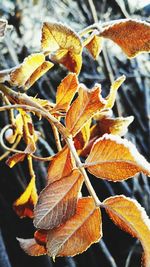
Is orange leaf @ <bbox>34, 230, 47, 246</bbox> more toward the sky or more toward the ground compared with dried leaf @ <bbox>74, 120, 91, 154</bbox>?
more toward the ground

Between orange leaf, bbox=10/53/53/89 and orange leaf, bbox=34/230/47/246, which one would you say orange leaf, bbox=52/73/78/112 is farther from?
orange leaf, bbox=34/230/47/246

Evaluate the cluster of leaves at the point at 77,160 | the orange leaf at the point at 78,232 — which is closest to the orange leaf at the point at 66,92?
the cluster of leaves at the point at 77,160

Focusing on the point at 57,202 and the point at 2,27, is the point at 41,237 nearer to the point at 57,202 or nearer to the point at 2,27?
the point at 57,202

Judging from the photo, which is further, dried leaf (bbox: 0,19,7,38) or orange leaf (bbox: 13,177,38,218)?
orange leaf (bbox: 13,177,38,218)

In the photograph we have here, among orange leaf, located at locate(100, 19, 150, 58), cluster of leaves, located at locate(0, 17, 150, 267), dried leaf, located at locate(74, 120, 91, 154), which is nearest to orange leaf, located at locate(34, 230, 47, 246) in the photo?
cluster of leaves, located at locate(0, 17, 150, 267)

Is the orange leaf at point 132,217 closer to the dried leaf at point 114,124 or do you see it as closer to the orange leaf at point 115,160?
the orange leaf at point 115,160

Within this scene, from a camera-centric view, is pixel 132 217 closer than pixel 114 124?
Yes

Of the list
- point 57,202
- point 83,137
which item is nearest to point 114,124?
point 83,137

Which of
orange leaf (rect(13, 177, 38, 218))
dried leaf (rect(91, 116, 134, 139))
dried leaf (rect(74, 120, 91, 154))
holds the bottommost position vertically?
orange leaf (rect(13, 177, 38, 218))
